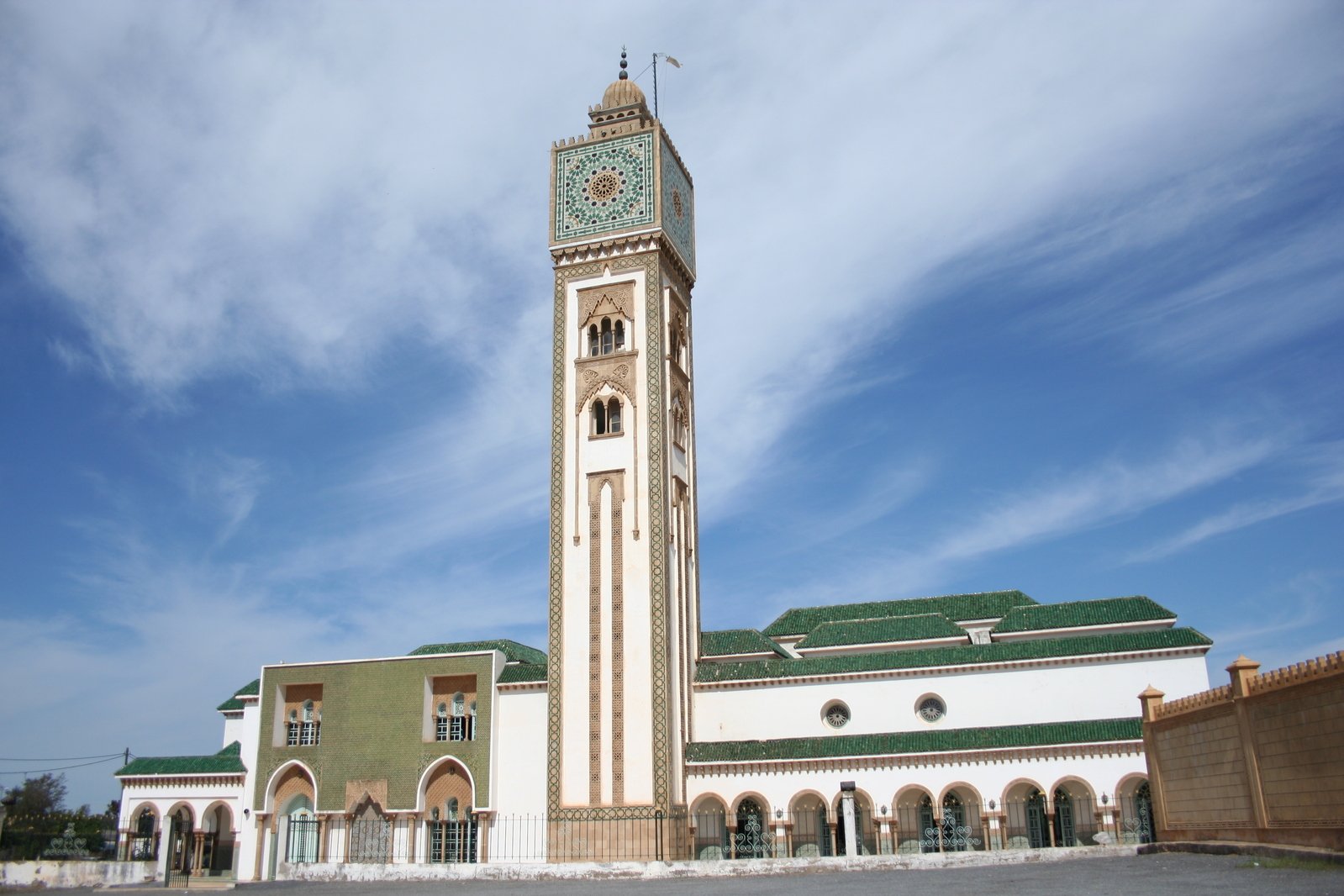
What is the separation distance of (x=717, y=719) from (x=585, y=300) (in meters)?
11.4

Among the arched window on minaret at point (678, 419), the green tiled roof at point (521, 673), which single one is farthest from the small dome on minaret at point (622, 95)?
the green tiled roof at point (521, 673)

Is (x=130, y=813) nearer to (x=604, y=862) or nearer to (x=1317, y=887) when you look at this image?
(x=604, y=862)

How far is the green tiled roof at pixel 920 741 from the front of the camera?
23875 mm

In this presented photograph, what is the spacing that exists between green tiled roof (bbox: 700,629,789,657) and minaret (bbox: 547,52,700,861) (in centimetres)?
124

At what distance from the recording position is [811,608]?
34.5 metres

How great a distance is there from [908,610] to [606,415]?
1116cm

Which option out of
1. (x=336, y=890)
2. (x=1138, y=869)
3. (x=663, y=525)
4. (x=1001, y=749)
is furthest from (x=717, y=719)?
(x=1138, y=869)

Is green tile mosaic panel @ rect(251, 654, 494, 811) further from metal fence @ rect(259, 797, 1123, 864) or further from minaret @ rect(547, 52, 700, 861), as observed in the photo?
minaret @ rect(547, 52, 700, 861)

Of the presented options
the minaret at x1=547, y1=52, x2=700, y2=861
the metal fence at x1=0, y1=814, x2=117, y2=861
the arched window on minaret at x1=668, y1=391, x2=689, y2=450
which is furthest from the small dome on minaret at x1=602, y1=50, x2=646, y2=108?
the metal fence at x1=0, y1=814, x2=117, y2=861

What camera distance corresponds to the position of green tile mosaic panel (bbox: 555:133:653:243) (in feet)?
98.3

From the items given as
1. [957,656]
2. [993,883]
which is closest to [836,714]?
[957,656]

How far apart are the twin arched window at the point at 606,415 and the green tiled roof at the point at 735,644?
20.4 ft

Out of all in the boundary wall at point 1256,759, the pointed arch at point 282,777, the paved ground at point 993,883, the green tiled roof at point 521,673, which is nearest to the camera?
the paved ground at point 993,883

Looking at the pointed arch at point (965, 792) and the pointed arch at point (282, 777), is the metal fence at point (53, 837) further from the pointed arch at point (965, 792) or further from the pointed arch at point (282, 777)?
the pointed arch at point (965, 792)
